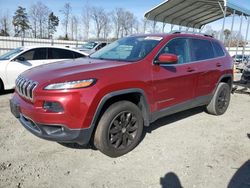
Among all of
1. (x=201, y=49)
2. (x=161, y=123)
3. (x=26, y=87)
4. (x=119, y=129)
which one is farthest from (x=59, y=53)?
(x=119, y=129)

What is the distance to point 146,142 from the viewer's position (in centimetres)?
431

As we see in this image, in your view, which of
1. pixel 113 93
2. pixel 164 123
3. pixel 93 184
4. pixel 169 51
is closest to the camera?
pixel 93 184

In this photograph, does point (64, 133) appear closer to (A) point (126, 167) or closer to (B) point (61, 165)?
(B) point (61, 165)

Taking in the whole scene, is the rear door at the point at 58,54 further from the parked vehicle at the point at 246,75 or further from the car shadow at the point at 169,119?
the parked vehicle at the point at 246,75

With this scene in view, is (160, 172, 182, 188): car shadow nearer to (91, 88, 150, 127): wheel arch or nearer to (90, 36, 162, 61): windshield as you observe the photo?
(91, 88, 150, 127): wheel arch

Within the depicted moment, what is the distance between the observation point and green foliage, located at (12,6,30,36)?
4884cm

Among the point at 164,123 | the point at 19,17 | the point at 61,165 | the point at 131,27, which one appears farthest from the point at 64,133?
the point at 19,17

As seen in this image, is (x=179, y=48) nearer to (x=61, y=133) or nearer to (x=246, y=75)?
(x=61, y=133)

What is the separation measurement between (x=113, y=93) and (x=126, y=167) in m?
1.03

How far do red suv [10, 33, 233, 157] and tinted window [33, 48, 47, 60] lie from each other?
3959 millimetres

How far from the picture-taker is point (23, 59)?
7812mm

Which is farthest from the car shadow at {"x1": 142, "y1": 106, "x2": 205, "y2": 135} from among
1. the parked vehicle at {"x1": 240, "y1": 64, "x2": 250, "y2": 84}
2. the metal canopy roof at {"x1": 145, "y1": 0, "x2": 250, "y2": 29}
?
the metal canopy roof at {"x1": 145, "y1": 0, "x2": 250, "y2": 29}

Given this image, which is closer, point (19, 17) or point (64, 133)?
point (64, 133)

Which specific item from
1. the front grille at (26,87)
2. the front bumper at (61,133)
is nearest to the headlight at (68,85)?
the front grille at (26,87)
